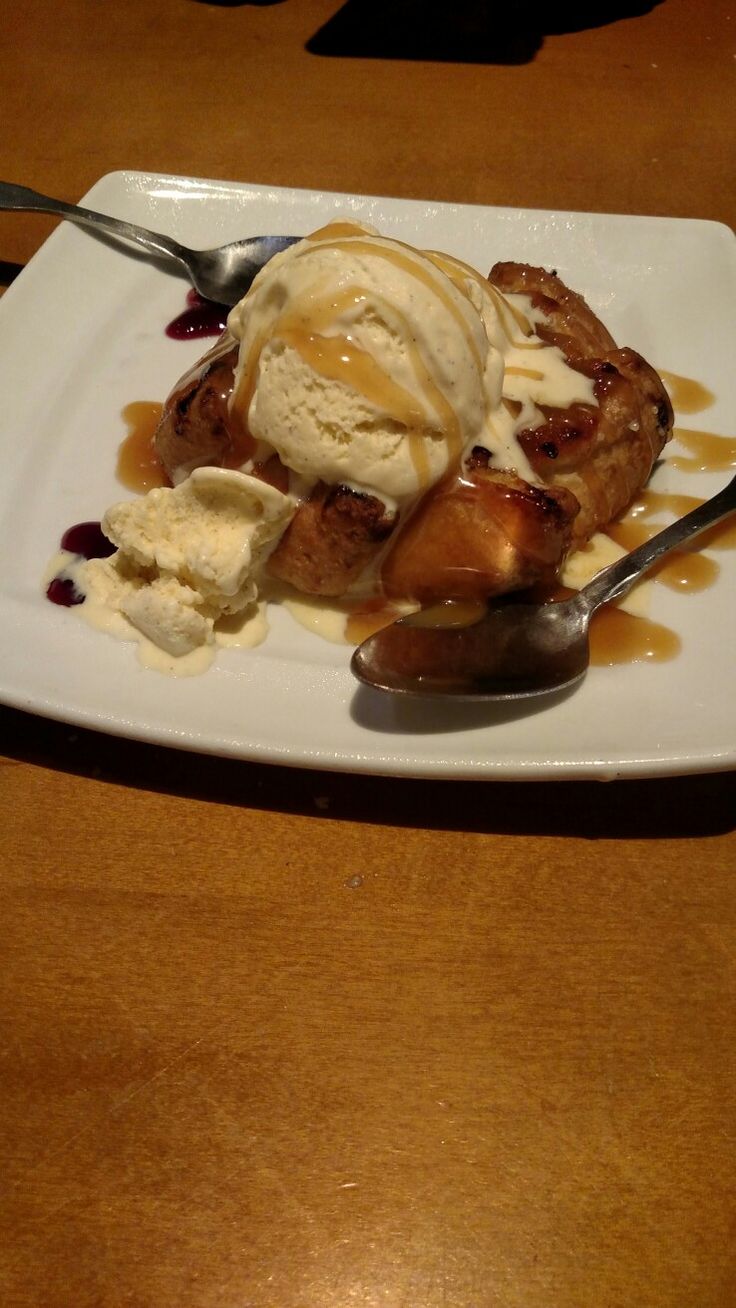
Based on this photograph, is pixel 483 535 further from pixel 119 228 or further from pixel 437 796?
pixel 119 228

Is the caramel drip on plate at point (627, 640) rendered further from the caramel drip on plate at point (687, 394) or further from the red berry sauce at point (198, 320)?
the red berry sauce at point (198, 320)

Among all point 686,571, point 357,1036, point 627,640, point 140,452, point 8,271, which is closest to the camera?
point 357,1036

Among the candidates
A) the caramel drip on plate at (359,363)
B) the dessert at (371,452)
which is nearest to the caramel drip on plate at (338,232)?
the dessert at (371,452)

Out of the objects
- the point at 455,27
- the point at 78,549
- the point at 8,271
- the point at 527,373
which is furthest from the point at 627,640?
the point at 455,27

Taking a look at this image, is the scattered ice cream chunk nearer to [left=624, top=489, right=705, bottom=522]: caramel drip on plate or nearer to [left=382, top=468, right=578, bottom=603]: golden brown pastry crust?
[left=382, top=468, right=578, bottom=603]: golden brown pastry crust

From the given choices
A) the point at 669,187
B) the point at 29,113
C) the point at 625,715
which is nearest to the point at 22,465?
the point at 625,715

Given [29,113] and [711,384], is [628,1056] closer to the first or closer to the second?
[711,384]
